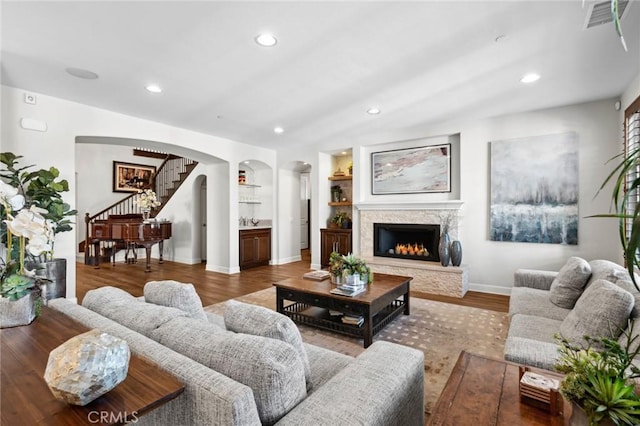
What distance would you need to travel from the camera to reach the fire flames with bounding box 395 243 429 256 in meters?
5.42

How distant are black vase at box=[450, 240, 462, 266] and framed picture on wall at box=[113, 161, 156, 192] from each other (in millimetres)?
8743

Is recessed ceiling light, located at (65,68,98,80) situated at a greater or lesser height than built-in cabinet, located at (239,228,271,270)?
greater

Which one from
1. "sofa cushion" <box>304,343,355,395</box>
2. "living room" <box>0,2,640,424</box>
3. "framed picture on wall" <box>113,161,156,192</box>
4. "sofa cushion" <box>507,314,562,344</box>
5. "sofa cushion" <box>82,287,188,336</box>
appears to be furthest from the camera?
"framed picture on wall" <box>113,161,156,192</box>

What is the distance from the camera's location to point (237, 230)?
21.3 feet

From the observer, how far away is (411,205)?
5.37 meters

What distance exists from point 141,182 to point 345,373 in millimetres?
10402

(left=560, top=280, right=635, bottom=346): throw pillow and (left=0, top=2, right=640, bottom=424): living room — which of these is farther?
(left=0, top=2, right=640, bottom=424): living room

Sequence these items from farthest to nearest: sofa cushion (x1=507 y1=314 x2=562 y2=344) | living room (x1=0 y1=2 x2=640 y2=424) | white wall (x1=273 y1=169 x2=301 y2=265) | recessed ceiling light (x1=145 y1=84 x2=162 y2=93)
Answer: white wall (x1=273 y1=169 x2=301 y2=265) < recessed ceiling light (x1=145 y1=84 x2=162 y2=93) < living room (x1=0 y1=2 x2=640 y2=424) < sofa cushion (x1=507 y1=314 x2=562 y2=344)

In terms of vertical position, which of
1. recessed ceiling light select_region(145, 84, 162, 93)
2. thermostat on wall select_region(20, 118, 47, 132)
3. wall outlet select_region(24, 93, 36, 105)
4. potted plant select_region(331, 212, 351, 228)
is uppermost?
recessed ceiling light select_region(145, 84, 162, 93)

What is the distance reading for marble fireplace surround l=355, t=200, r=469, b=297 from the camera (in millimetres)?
4621

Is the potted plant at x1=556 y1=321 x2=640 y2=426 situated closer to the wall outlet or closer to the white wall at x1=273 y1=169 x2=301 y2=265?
the wall outlet

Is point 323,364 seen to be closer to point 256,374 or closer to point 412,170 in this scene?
point 256,374

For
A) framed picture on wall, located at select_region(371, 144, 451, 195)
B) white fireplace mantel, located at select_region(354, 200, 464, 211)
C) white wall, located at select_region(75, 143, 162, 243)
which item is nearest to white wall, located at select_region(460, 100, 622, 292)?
white fireplace mantel, located at select_region(354, 200, 464, 211)

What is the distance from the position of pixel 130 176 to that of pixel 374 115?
8269 millimetres
